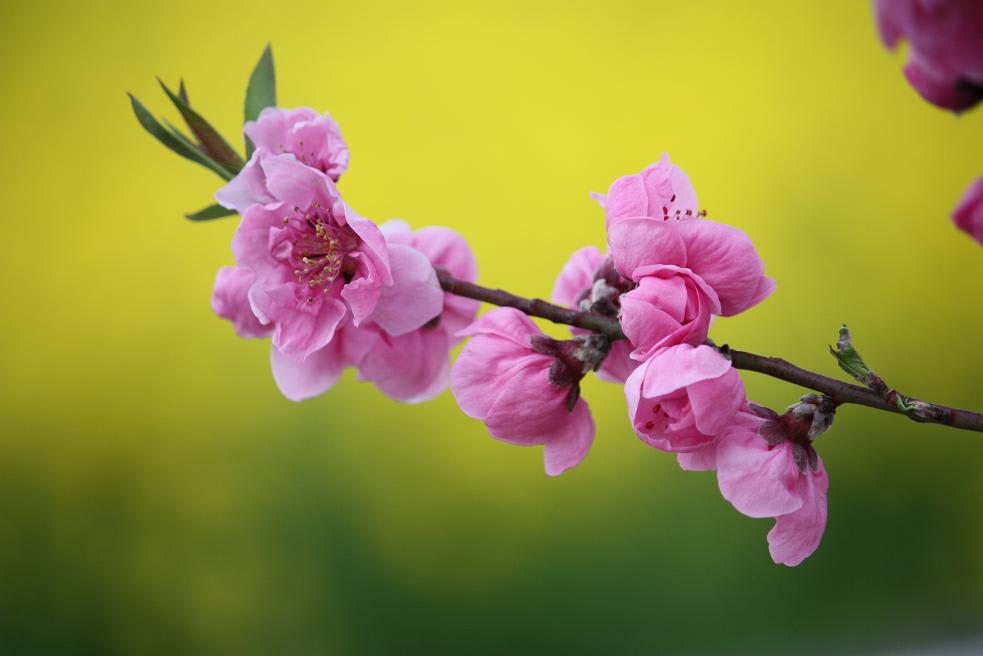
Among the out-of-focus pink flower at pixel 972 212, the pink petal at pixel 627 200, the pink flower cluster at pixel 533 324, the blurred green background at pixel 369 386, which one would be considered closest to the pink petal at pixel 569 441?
the pink flower cluster at pixel 533 324

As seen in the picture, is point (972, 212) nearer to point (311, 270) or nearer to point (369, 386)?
point (311, 270)

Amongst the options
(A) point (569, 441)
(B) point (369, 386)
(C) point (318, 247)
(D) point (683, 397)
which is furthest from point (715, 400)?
(B) point (369, 386)

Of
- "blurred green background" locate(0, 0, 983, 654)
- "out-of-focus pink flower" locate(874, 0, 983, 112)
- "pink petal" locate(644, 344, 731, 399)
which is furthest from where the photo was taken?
"blurred green background" locate(0, 0, 983, 654)

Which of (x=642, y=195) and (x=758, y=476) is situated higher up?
(x=642, y=195)

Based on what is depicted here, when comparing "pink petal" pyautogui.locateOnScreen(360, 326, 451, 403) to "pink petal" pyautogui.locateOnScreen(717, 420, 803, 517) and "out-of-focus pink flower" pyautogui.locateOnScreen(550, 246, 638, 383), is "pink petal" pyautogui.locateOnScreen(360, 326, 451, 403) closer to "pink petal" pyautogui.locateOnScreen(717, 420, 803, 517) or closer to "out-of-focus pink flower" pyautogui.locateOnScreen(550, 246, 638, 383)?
"out-of-focus pink flower" pyautogui.locateOnScreen(550, 246, 638, 383)

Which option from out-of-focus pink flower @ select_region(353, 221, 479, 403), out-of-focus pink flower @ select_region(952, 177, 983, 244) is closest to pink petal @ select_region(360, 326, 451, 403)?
out-of-focus pink flower @ select_region(353, 221, 479, 403)

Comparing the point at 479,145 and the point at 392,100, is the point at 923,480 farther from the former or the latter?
the point at 392,100
